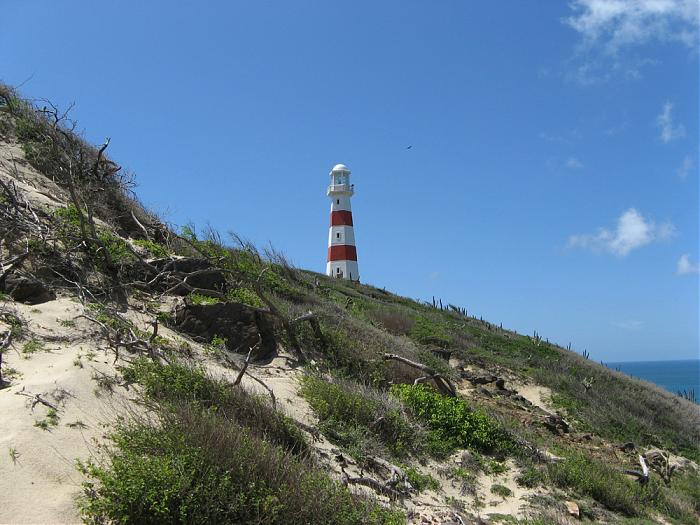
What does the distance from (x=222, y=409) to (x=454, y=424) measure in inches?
162

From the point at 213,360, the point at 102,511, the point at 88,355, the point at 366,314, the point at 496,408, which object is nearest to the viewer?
the point at 102,511

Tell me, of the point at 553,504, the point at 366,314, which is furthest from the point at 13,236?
the point at 366,314

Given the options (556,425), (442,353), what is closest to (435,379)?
(556,425)

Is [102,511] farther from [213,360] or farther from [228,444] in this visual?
[213,360]

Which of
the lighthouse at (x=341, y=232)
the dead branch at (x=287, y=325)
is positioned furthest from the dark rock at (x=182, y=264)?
the lighthouse at (x=341, y=232)

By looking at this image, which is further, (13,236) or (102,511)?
(13,236)

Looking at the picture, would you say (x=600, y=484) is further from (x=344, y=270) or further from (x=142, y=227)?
(x=344, y=270)

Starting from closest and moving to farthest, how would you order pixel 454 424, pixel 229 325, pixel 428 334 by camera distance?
pixel 454 424 < pixel 229 325 < pixel 428 334

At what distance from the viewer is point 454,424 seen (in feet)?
26.9

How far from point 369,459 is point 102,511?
10.5 ft

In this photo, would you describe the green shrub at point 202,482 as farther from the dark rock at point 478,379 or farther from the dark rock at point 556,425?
the dark rock at point 478,379

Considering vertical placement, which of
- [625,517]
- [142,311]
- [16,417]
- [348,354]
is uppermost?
[348,354]

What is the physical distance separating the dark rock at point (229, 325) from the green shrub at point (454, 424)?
2381 mm

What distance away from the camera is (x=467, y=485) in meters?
6.75
